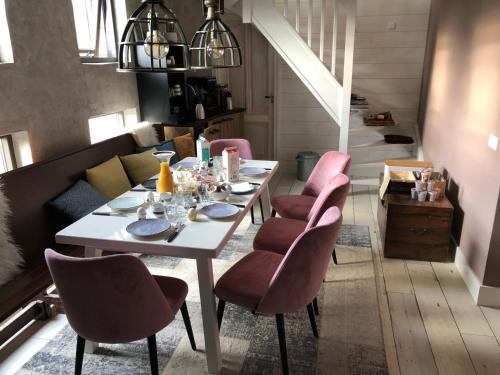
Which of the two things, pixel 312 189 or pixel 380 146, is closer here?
pixel 312 189

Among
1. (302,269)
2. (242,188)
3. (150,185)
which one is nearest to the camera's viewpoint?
(302,269)

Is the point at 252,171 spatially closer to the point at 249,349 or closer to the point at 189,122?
the point at 249,349

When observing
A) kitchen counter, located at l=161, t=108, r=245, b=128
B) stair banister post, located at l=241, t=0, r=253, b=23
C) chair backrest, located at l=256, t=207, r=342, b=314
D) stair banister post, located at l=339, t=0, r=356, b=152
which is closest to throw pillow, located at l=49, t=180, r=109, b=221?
chair backrest, located at l=256, t=207, r=342, b=314

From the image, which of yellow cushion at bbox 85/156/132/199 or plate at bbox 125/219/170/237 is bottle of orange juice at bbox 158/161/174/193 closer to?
plate at bbox 125/219/170/237

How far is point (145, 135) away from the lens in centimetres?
399

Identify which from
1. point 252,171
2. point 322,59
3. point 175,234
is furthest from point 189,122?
point 175,234

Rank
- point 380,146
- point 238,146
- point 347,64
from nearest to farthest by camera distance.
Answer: point 238,146 < point 347,64 < point 380,146

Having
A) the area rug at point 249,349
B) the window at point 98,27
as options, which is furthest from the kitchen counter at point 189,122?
A: the area rug at point 249,349

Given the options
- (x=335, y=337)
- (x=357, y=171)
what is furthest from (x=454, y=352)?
(x=357, y=171)

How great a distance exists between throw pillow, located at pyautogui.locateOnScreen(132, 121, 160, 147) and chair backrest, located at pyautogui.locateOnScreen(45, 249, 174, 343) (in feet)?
8.12

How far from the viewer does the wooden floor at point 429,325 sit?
2092mm

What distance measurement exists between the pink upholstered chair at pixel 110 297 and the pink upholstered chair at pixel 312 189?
4.79 ft

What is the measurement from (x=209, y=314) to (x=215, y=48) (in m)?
1.67

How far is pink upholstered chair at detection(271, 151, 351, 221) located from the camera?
2.95 m
